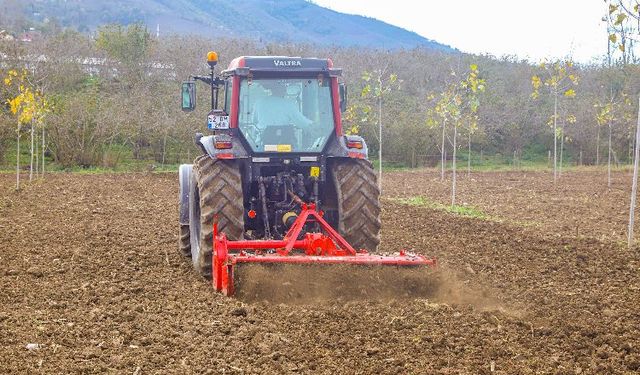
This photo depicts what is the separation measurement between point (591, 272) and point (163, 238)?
584 centimetres

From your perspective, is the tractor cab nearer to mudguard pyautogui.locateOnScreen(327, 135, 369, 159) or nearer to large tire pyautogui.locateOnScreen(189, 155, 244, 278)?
mudguard pyautogui.locateOnScreen(327, 135, 369, 159)

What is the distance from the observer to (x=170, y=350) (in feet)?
19.1

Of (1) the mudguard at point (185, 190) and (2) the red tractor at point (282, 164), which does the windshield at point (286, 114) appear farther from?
(1) the mudguard at point (185, 190)

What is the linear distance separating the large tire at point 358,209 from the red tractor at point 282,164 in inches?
0.4

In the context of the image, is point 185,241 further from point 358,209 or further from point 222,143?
point 358,209

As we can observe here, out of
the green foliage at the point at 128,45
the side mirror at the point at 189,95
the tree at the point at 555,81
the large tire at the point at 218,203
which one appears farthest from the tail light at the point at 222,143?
the green foliage at the point at 128,45

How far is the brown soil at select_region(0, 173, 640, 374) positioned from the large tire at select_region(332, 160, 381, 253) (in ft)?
3.27

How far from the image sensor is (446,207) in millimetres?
18031

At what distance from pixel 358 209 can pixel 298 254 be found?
96cm

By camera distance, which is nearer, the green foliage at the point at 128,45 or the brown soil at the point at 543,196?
the brown soil at the point at 543,196

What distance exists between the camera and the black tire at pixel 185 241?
10.4 metres

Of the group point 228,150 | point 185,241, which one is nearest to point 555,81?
point 185,241

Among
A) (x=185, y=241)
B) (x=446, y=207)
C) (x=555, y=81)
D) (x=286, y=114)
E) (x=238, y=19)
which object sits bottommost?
(x=446, y=207)

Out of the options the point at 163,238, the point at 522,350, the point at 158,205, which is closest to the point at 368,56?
the point at 158,205
